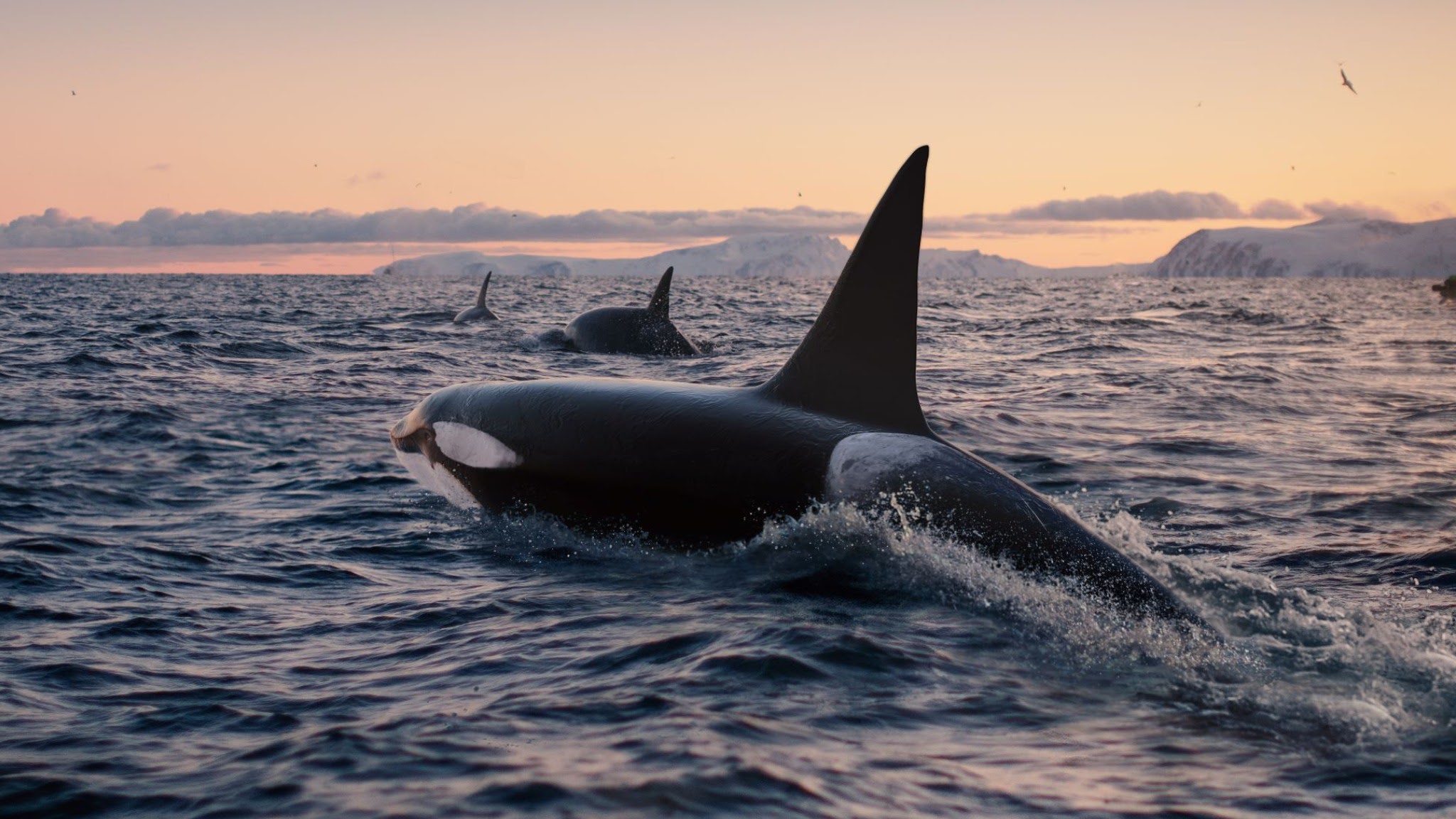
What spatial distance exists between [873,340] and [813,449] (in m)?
0.87

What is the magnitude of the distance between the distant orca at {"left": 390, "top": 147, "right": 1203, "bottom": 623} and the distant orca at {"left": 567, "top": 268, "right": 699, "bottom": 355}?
14.2 m

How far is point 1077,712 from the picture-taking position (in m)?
4.61

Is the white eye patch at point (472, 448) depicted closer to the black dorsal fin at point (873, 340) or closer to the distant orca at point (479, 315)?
the black dorsal fin at point (873, 340)

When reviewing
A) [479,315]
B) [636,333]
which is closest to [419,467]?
[636,333]

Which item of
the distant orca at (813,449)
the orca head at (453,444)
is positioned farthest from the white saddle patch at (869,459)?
the orca head at (453,444)

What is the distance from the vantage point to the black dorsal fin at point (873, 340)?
7.02 meters

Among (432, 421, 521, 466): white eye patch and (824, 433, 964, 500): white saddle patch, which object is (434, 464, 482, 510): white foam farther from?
(824, 433, 964, 500): white saddle patch

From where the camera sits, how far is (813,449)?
6.84 metres

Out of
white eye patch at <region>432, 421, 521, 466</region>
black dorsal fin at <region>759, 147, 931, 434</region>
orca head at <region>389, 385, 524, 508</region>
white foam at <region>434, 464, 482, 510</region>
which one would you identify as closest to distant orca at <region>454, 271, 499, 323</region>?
orca head at <region>389, 385, 524, 508</region>

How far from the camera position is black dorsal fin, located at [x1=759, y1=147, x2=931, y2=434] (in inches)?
276

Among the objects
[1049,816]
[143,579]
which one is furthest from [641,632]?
[143,579]

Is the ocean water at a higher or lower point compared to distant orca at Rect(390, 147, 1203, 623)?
lower

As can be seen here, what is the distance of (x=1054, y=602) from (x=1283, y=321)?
39.6 meters

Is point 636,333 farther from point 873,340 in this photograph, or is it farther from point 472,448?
point 873,340
